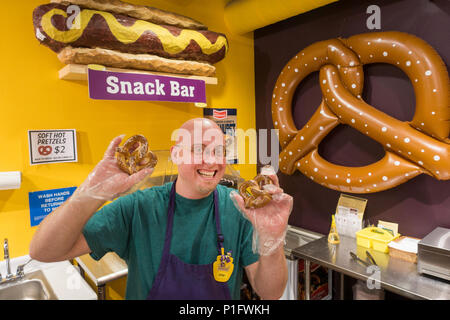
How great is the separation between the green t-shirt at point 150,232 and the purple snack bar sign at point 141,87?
0.97 metres

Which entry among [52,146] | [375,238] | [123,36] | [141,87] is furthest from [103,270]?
[375,238]

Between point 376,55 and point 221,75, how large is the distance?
124cm

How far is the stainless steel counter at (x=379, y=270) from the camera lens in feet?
4.70

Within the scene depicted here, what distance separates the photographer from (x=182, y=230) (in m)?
0.81

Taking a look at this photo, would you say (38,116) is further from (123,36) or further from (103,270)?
(103,270)

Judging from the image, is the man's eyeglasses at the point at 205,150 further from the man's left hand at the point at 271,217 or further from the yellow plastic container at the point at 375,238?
the yellow plastic container at the point at 375,238

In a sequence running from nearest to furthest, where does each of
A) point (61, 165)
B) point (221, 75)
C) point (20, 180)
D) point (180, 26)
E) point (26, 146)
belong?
point (20, 180)
point (26, 146)
point (61, 165)
point (180, 26)
point (221, 75)

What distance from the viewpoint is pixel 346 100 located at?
198 centimetres

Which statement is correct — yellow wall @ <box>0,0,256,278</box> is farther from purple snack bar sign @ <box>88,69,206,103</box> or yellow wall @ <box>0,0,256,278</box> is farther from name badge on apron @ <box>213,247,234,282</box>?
name badge on apron @ <box>213,247,234,282</box>

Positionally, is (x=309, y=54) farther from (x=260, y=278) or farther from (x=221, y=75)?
(x=260, y=278)

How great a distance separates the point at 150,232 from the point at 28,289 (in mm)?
1266

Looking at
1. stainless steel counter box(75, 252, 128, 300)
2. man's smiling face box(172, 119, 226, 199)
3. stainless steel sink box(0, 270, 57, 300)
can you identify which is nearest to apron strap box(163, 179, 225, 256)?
man's smiling face box(172, 119, 226, 199)
